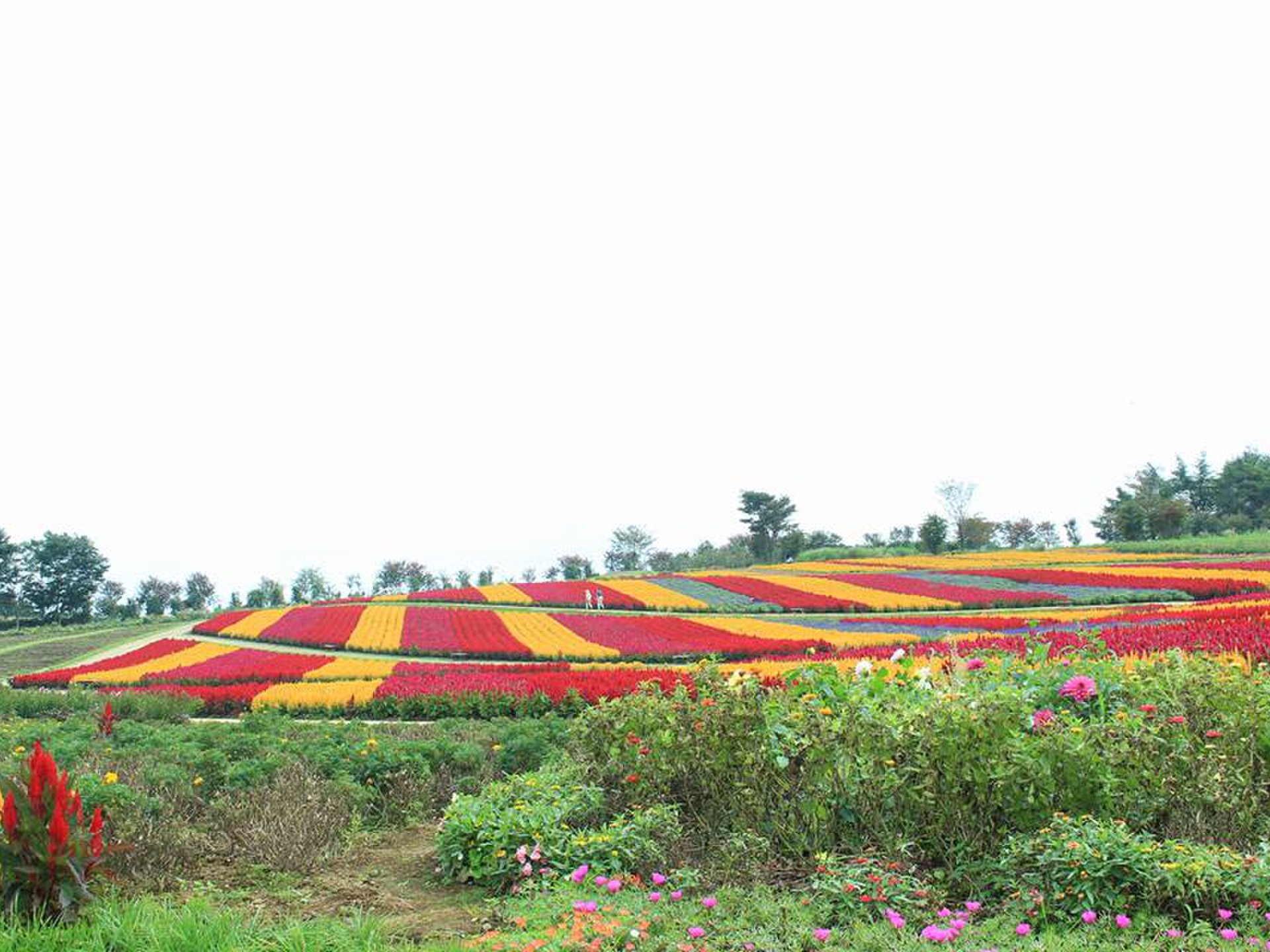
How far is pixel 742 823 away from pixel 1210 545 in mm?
52180

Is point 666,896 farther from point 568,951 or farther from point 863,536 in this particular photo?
point 863,536

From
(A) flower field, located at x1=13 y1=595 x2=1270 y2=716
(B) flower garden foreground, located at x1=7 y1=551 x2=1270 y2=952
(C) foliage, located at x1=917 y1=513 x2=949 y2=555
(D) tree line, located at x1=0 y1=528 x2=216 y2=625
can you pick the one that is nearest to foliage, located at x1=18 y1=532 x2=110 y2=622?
(D) tree line, located at x1=0 y1=528 x2=216 y2=625

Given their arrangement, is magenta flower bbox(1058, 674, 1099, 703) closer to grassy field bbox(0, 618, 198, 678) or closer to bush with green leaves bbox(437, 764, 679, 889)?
bush with green leaves bbox(437, 764, 679, 889)

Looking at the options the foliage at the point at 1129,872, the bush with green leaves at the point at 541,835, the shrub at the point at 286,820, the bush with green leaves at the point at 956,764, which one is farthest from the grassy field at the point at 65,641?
the foliage at the point at 1129,872

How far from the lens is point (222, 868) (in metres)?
5.43

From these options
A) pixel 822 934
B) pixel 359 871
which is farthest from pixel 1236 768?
pixel 359 871

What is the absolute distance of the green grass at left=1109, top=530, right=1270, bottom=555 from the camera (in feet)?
150

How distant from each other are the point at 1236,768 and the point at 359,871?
4.99m

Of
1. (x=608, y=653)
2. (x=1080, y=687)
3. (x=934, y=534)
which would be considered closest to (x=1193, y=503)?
(x=934, y=534)

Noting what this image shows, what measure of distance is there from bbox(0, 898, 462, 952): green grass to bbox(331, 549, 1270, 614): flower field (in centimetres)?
2845

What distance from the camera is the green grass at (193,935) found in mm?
3799

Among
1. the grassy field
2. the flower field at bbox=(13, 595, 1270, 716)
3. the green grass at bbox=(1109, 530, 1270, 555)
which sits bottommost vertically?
the grassy field

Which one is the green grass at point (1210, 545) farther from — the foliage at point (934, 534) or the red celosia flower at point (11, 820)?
the red celosia flower at point (11, 820)

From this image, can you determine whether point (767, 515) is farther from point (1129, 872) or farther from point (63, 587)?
point (1129, 872)
